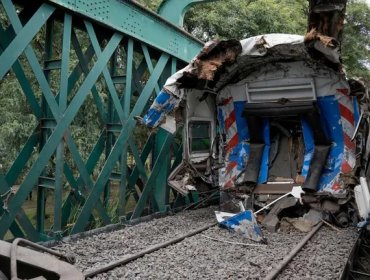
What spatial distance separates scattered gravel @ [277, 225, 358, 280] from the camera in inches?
161

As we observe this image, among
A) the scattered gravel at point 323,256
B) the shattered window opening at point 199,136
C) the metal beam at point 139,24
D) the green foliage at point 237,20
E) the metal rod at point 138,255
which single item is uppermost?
the green foliage at point 237,20

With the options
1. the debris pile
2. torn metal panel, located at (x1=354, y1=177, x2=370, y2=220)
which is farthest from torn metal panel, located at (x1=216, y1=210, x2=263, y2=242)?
torn metal panel, located at (x1=354, y1=177, x2=370, y2=220)

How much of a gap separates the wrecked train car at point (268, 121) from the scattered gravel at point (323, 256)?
0.73 meters

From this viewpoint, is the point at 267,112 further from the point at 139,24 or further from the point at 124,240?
→ the point at 124,240

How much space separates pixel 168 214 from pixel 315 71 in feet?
11.8

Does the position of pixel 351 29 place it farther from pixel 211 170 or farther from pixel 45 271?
pixel 45 271

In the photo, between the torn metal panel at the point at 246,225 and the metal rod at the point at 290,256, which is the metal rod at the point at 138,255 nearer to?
the torn metal panel at the point at 246,225

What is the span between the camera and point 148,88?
22.0 feet

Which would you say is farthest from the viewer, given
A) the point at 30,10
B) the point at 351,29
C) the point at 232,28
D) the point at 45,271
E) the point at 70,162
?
the point at 351,29

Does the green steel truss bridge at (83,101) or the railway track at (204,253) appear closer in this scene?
the railway track at (204,253)

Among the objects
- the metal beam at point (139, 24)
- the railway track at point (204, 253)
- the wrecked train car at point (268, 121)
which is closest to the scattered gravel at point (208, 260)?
the railway track at point (204, 253)

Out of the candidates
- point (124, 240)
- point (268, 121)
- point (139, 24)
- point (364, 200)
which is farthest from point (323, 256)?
point (139, 24)

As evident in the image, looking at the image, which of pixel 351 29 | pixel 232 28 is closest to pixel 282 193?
pixel 232 28

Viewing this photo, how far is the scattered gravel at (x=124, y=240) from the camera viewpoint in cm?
446
